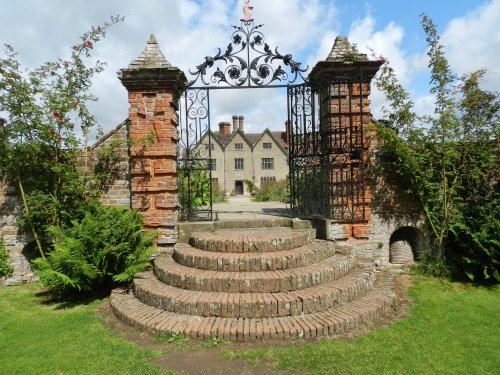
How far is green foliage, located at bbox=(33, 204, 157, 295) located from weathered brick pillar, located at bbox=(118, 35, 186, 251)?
78cm

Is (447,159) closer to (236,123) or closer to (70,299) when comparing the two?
(70,299)

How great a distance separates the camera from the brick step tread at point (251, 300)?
434 cm

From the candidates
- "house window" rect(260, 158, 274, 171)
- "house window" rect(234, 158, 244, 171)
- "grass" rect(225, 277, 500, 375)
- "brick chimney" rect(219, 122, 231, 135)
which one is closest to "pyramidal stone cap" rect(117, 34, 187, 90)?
Answer: "grass" rect(225, 277, 500, 375)

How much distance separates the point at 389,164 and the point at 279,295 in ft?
12.9

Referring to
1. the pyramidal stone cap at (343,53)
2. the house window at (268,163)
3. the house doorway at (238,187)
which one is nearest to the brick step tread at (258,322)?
the pyramidal stone cap at (343,53)

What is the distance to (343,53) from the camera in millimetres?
6742

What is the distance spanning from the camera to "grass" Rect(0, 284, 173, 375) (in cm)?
354

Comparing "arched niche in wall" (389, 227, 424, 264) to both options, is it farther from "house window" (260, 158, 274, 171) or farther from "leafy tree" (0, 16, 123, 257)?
"house window" (260, 158, 274, 171)

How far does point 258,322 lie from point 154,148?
160 inches

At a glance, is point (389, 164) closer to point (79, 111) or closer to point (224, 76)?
point (224, 76)

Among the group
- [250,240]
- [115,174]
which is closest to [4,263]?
[115,174]

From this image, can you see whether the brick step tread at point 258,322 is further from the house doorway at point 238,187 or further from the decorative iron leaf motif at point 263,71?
the house doorway at point 238,187

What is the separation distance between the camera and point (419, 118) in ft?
21.5

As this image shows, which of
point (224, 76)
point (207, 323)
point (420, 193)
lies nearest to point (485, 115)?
point (420, 193)
